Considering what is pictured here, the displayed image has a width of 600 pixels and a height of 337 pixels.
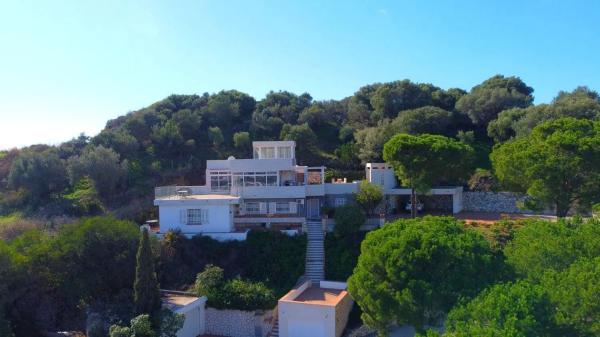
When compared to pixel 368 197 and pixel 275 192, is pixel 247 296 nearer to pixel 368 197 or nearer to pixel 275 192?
pixel 275 192

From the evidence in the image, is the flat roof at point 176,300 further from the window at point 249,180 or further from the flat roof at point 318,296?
the window at point 249,180

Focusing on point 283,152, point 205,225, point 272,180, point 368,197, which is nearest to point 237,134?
point 283,152

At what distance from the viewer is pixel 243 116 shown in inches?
2276

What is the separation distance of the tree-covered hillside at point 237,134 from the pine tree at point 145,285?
1517 cm

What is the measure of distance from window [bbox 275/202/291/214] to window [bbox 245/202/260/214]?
4.38 ft

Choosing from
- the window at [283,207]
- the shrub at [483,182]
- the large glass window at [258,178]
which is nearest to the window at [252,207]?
the window at [283,207]

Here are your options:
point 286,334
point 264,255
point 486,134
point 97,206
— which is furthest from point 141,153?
point 486,134

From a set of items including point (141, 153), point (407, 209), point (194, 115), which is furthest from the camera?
point (194, 115)

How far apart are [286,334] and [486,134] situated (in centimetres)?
3844

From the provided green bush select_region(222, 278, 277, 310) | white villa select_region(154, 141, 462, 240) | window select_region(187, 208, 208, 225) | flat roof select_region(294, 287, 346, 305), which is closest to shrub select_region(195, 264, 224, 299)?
green bush select_region(222, 278, 277, 310)

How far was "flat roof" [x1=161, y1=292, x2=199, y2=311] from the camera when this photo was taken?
866 inches

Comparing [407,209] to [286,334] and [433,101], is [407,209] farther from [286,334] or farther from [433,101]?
[433,101]

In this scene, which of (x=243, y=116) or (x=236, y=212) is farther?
(x=243, y=116)

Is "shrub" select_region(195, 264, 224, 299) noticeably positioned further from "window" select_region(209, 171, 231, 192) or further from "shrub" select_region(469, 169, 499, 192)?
"shrub" select_region(469, 169, 499, 192)
